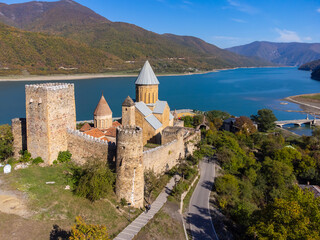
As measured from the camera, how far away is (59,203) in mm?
8906

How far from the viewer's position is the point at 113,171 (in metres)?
10.5

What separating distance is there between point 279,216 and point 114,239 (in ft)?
17.6

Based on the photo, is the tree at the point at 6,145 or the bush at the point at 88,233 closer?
the bush at the point at 88,233

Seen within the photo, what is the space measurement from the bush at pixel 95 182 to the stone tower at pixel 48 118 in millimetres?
2559

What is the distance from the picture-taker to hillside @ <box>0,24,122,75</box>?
65.8m

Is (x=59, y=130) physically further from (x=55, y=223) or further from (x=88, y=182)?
(x=55, y=223)

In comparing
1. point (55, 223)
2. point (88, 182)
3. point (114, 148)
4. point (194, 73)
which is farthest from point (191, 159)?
point (194, 73)

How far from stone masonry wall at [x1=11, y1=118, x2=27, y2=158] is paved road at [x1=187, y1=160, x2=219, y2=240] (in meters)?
9.15

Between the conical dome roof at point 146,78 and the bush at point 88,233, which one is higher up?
the conical dome roof at point 146,78

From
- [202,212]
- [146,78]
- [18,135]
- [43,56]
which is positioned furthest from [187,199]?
[43,56]

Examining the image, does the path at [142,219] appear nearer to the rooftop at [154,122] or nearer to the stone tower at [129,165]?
the stone tower at [129,165]

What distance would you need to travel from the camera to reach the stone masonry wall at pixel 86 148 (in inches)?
441

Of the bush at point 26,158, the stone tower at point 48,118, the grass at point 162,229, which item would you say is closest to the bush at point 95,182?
the grass at point 162,229

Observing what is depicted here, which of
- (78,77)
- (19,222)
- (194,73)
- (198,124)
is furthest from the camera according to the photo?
(194,73)
